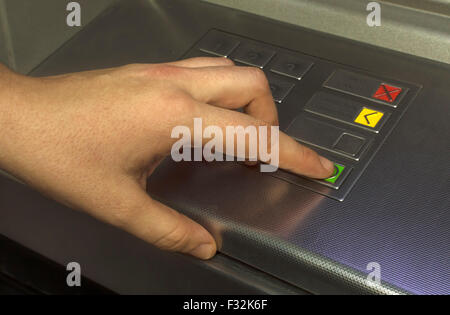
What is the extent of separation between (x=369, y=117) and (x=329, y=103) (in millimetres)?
69

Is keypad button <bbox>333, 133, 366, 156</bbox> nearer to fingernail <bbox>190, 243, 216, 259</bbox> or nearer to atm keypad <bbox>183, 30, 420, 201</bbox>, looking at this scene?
atm keypad <bbox>183, 30, 420, 201</bbox>

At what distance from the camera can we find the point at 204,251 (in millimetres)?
784

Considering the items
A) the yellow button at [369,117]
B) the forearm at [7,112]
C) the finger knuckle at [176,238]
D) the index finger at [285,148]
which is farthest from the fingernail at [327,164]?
the forearm at [7,112]

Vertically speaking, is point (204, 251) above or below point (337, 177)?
below

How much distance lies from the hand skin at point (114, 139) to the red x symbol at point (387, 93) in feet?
0.62

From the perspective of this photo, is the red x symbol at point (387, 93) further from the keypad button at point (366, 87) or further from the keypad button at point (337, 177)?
the keypad button at point (337, 177)

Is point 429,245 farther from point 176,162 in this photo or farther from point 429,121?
point 176,162

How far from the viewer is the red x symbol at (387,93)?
0.92 meters

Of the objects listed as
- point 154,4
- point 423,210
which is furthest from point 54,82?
point 423,210

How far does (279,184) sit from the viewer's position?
2.73 ft

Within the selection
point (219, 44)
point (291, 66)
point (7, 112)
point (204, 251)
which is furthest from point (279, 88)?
point (7, 112)

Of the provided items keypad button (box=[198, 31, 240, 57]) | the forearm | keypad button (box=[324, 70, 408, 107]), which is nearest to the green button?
keypad button (box=[324, 70, 408, 107])

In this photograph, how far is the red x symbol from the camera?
3.03 feet

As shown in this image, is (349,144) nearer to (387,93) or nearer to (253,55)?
(387,93)
